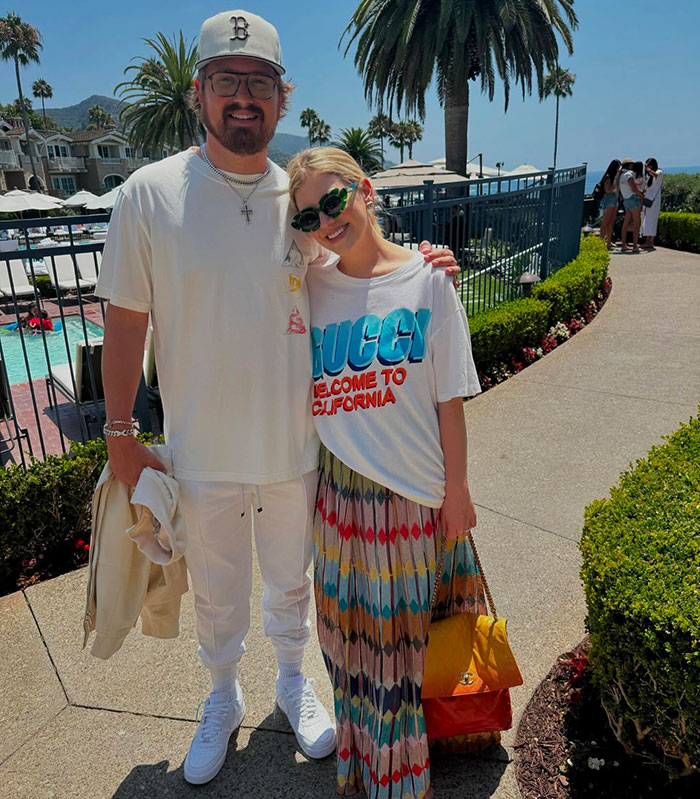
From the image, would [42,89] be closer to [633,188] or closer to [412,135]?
[412,135]

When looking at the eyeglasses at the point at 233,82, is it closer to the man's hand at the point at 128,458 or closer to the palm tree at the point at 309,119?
the man's hand at the point at 128,458

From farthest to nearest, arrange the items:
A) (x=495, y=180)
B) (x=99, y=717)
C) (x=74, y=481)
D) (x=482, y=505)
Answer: (x=495, y=180), (x=482, y=505), (x=74, y=481), (x=99, y=717)

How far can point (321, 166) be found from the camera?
5.75ft

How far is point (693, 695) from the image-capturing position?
1686 mm

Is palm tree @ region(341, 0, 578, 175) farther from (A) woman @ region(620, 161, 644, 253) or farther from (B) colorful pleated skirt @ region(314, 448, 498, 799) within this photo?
(B) colorful pleated skirt @ region(314, 448, 498, 799)

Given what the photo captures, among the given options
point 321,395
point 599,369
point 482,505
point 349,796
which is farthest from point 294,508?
point 599,369

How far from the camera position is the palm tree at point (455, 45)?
19.8 m

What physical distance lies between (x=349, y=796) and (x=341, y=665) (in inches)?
16.8

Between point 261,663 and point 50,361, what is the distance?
24.2 ft

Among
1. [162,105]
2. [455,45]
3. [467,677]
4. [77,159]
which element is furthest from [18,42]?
[467,677]

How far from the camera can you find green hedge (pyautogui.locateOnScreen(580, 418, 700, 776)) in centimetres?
174

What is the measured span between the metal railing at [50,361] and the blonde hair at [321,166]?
669 mm

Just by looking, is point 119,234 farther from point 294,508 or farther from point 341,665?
point 341,665

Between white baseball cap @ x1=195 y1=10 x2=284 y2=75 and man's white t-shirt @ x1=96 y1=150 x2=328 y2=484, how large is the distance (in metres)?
0.29
